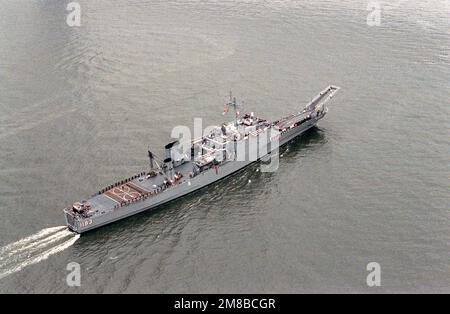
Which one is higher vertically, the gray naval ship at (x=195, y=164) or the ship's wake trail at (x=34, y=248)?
the gray naval ship at (x=195, y=164)

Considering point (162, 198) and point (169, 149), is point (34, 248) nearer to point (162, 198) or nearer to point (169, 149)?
point (162, 198)

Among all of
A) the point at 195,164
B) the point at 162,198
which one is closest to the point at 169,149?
the point at 195,164

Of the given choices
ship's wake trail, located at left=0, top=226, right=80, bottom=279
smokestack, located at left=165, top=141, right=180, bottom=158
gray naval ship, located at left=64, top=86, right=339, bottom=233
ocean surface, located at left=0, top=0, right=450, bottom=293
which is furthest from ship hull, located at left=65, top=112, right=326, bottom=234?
smokestack, located at left=165, top=141, right=180, bottom=158

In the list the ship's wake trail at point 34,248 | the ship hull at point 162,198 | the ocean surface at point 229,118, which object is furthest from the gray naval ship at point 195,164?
the ocean surface at point 229,118

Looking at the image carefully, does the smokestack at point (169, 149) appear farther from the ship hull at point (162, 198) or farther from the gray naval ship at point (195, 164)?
the ship hull at point (162, 198)

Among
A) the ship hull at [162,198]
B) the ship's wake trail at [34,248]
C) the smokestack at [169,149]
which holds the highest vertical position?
the smokestack at [169,149]

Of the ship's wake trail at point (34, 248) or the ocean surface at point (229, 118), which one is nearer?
the ship's wake trail at point (34, 248)

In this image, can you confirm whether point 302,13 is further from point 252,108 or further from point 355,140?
point 355,140
